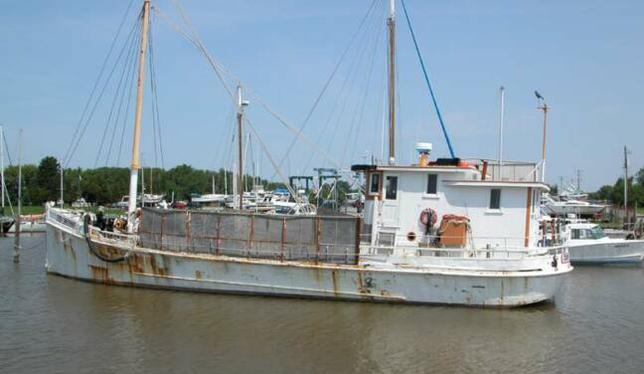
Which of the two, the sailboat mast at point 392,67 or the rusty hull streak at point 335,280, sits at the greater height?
the sailboat mast at point 392,67

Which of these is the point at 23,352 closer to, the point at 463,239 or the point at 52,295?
the point at 52,295

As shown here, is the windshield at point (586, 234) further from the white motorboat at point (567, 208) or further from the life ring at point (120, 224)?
the life ring at point (120, 224)

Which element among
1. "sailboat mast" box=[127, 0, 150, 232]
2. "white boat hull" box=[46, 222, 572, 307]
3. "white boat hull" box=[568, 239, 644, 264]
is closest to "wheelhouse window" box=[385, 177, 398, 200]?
"white boat hull" box=[46, 222, 572, 307]

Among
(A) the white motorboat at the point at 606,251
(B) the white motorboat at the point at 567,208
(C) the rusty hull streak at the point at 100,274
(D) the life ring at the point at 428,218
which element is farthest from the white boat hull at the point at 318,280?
(B) the white motorboat at the point at 567,208

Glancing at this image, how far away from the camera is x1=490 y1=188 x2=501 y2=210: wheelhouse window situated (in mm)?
18469

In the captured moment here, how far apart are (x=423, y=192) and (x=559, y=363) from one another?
7127mm

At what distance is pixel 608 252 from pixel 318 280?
20793mm

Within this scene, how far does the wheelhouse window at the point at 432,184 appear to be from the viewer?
18.7 metres

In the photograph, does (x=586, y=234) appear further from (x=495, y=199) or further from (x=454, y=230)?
(x=454, y=230)

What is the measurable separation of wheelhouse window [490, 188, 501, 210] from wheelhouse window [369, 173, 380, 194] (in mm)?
3565

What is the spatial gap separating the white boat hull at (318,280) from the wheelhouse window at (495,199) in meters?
2.32

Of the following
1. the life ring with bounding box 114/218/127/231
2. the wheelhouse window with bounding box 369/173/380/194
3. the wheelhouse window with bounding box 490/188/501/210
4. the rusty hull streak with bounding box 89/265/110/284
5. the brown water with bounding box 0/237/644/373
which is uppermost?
the wheelhouse window with bounding box 369/173/380/194

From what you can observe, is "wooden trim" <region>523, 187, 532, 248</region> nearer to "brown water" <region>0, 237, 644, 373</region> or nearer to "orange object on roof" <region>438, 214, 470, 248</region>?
"orange object on roof" <region>438, 214, 470, 248</region>

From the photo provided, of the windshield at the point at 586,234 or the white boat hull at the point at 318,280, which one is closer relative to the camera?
the white boat hull at the point at 318,280
